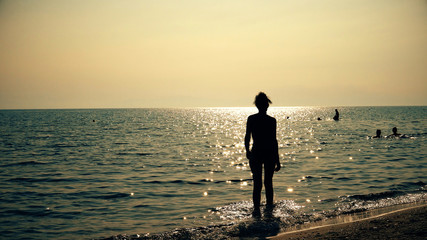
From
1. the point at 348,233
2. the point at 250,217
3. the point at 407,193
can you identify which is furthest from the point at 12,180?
the point at 407,193

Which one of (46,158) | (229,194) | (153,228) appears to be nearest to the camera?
(153,228)

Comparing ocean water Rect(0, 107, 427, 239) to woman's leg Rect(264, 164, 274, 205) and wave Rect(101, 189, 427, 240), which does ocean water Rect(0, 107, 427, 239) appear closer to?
wave Rect(101, 189, 427, 240)

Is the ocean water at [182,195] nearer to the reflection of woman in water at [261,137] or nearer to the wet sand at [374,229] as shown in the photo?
the wet sand at [374,229]

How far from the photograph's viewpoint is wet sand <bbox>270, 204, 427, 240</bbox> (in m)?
6.54

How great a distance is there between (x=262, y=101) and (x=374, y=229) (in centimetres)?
375

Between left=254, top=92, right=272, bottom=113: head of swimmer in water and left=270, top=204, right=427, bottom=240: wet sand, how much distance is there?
2.98m

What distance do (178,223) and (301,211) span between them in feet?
10.7

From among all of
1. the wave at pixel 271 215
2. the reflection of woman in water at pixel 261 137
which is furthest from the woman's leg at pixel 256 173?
the wave at pixel 271 215

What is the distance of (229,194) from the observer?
40.5 feet

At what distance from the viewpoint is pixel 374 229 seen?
7004mm

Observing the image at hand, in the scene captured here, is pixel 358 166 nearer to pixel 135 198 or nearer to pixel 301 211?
pixel 301 211

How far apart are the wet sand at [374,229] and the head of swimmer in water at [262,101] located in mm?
2985

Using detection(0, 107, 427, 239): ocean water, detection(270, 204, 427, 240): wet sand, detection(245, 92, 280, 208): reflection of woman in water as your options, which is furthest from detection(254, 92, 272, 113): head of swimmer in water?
detection(270, 204, 427, 240): wet sand

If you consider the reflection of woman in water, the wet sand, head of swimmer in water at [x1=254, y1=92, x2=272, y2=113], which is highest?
head of swimmer in water at [x1=254, y1=92, x2=272, y2=113]
